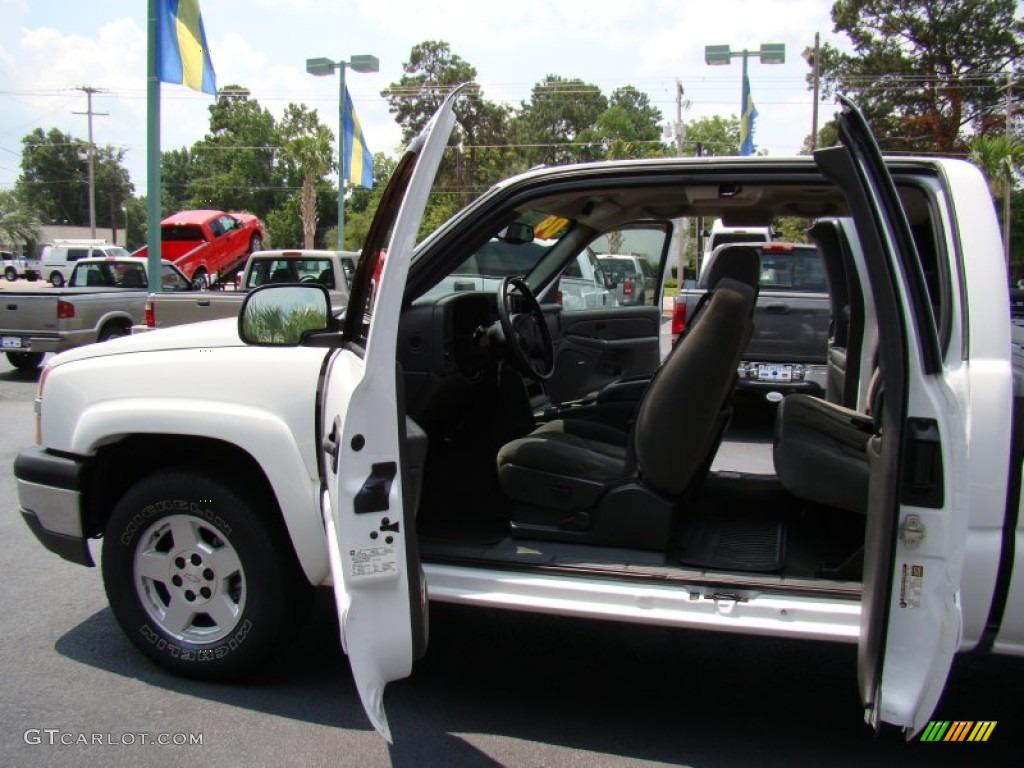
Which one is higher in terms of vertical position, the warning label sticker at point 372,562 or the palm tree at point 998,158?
the palm tree at point 998,158

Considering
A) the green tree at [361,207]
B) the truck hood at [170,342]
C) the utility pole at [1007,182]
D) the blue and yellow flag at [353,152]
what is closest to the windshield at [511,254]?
the truck hood at [170,342]

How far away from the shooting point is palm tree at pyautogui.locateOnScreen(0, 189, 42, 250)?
69.7m

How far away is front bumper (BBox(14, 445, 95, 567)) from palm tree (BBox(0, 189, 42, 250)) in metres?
77.0

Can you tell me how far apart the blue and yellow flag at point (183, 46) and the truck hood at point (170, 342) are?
987 cm

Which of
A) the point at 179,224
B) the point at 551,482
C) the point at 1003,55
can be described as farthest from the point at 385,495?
the point at 1003,55

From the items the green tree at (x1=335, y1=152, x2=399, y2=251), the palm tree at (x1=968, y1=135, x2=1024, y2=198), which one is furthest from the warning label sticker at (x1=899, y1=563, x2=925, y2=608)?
the green tree at (x1=335, y1=152, x2=399, y2=251)

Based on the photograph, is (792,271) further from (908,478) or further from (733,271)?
(908,478)

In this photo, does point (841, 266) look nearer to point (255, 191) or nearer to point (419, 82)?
point (419, 82)

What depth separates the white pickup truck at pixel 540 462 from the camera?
237 centimetres

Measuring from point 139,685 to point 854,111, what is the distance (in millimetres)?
→ 3187

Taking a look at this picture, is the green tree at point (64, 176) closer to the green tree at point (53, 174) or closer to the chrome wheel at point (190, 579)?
the green tree at point (53, 174)

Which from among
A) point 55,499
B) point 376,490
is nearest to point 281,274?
point 55,499

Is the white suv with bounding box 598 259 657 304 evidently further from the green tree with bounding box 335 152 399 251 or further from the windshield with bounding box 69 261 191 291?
the green tree with bounding box 335 152 399 251

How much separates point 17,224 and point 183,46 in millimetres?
68496
